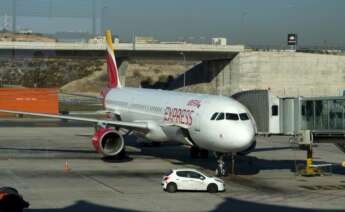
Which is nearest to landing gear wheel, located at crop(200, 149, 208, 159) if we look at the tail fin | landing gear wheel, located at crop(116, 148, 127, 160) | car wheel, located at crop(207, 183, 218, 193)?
landing gear wheel, located at crop(116, 148, 127, 160)

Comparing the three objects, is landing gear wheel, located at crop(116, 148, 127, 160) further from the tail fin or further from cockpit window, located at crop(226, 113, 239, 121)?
the tail fin

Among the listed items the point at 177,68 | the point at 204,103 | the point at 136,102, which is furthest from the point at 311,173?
the point at 177,68

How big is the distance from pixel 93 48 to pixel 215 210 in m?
81.1

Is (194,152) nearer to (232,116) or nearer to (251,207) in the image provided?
→ (232,116)

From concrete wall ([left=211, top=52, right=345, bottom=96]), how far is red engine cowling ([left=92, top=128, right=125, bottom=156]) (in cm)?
7254

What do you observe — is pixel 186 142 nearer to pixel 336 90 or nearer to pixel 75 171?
pixel 75 171

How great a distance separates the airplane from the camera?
102ft

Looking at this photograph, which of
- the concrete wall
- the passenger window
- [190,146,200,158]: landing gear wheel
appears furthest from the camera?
the concrete wall

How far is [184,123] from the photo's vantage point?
34.8m

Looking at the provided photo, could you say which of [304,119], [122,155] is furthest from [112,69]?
[304,119]

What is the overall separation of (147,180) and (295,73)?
81.9 m

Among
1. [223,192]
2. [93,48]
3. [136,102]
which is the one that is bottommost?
[223,192]

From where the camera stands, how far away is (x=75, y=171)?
1340 inches

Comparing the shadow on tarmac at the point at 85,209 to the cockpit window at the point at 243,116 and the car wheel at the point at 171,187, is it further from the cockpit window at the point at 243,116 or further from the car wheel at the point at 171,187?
the cockpit window at the point at 243,116
